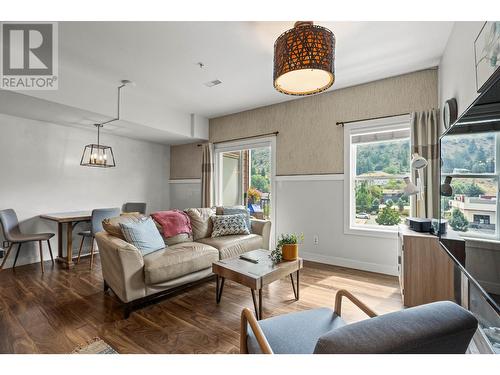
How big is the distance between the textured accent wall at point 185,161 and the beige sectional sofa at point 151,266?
99.8 inches

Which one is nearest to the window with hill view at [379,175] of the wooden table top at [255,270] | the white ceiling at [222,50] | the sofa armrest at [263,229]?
the white ceiling at [222,50]

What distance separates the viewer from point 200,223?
11.2 ft

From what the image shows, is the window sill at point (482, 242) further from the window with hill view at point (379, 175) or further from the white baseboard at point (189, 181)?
the white baseboard at point (189, 181)

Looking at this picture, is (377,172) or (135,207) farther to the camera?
(135,207)

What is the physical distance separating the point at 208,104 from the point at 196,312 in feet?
10.9

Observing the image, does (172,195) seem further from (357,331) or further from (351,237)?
(357,331)

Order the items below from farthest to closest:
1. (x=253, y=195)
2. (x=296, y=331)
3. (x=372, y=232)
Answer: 1. (x=253, y=195)
2. (x=372, y=232)
3. (x=296, y=331)

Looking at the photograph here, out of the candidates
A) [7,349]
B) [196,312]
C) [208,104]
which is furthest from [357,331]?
[208,104]

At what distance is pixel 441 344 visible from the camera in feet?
2.39

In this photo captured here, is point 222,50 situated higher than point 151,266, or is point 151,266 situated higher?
point 222,50

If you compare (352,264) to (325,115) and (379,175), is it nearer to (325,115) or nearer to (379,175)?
(379,175)

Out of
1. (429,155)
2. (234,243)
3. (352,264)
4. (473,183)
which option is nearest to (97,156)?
(234,243)

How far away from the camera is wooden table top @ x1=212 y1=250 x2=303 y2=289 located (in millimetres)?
2013

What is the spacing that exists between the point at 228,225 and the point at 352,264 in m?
1.84
